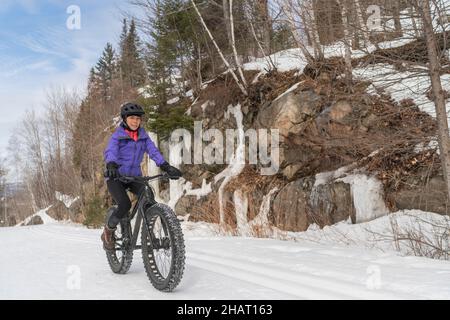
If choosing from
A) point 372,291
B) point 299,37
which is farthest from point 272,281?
point 299,37

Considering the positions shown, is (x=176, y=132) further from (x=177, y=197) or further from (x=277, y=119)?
(x=277, y=119)

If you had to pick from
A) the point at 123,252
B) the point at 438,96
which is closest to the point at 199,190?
the point at 438,96

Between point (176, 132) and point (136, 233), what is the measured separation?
46.9ft

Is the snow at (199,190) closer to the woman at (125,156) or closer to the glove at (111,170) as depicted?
the woman at (125,156)

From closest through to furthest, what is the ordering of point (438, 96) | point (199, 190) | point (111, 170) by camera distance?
point (111, 170), point (438, 96), point (199, 190)

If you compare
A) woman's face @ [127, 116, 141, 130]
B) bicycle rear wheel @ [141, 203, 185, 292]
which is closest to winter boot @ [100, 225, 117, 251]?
bicycle rear wheel @ [141, 203, 185, 292]

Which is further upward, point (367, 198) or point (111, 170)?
point (111, 170)

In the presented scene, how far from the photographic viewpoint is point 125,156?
4.98 m

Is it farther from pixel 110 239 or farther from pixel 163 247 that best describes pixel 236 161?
pixel 163 247

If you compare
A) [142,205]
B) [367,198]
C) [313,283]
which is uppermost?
[142,205]

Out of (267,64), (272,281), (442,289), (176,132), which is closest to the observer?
(442,289)

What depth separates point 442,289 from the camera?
388 centimetres

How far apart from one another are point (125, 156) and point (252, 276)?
2.12 meters

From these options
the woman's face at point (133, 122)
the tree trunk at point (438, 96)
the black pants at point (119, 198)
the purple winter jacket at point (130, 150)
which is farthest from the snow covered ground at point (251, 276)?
the tree trunk at point (438, 96)
